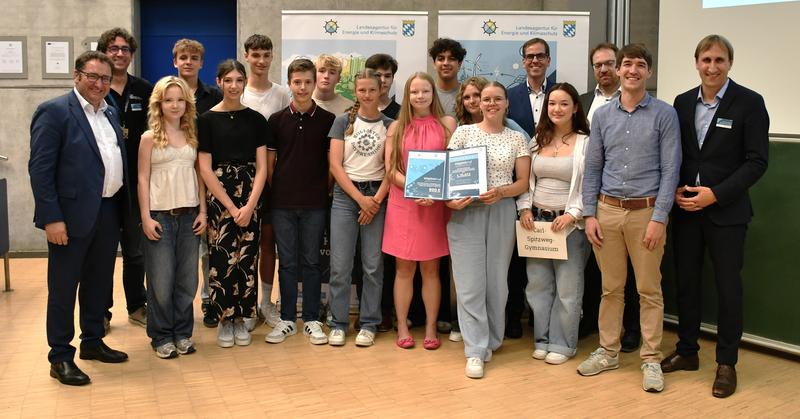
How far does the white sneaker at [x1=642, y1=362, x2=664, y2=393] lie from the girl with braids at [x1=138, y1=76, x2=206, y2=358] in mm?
2524

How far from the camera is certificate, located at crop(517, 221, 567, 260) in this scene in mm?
3730

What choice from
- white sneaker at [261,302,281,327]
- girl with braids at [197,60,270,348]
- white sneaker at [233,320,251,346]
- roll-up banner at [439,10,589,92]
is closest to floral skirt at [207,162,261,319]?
girl with braids at [197,60,270,348]

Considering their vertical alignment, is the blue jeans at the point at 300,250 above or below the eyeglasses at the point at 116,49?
below

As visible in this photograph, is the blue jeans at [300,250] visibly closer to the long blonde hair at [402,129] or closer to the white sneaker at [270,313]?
the white sneaker at [270,313]

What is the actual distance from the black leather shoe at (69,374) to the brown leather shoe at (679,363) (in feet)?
10.0

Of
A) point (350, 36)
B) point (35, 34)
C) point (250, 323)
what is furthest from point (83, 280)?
point (35, 34)

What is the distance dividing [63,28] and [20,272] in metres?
2.48

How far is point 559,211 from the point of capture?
3.79 m

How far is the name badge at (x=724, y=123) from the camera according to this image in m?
3.37

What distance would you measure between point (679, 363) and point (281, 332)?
2328 mm

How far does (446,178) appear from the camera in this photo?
12.2ft

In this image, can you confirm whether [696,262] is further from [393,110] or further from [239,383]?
[239,383]

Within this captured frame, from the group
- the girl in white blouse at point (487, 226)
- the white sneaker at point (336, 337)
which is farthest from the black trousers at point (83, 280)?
the girl in white blouse at point (487, 226)

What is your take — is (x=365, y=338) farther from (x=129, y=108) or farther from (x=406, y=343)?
(x=129, y=108)
